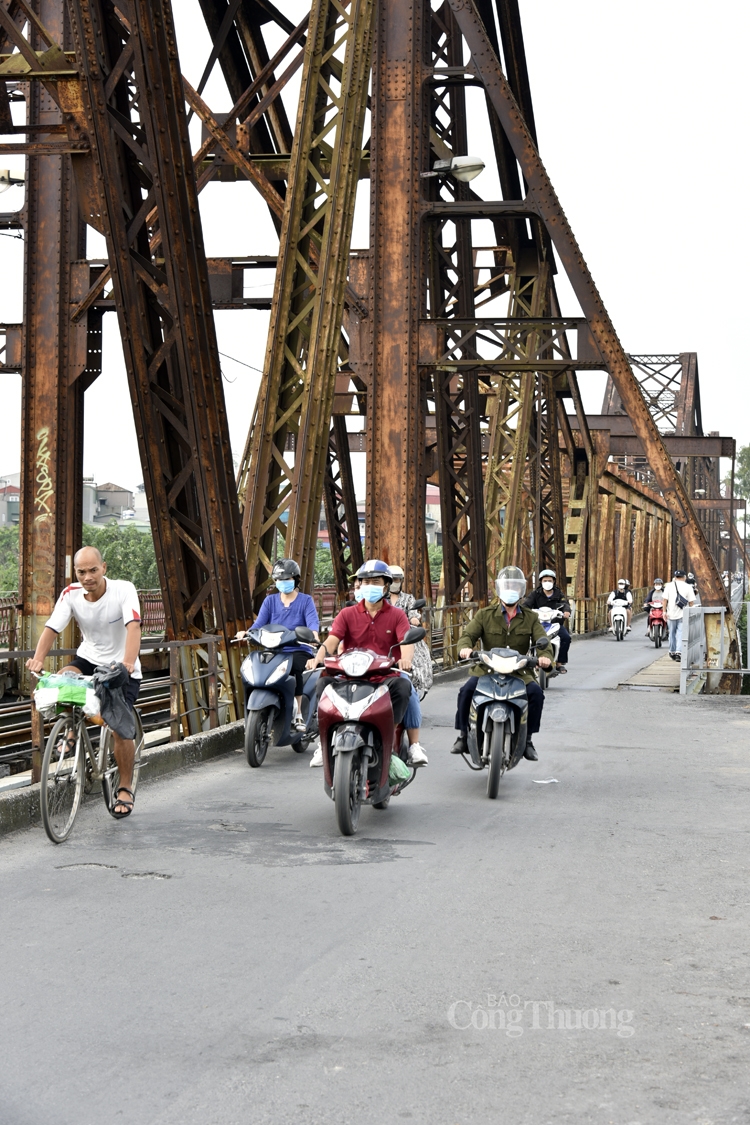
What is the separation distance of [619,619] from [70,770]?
33296 mm

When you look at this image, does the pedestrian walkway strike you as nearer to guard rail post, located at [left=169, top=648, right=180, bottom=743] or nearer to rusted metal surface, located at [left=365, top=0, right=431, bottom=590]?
rusted metal surface, located at [left=365, top=0, right=431, bottom=590]

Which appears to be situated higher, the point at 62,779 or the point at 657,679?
the point at 62,779

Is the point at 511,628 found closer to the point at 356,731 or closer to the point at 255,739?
the point at 255,739

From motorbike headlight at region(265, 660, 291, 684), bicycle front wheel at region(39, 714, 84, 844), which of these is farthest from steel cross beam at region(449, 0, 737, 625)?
bicycle front wheel at region(39, 714, 84, 844)

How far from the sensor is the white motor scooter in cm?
3969

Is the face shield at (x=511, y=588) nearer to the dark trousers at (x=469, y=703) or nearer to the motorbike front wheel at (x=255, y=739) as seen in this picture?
the dark trousers at (x=469, y=703)

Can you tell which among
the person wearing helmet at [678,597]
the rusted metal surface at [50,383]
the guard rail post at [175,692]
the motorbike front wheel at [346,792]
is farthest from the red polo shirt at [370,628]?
the person wearing helmet at [678,597]

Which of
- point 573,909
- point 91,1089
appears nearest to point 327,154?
point 573,909

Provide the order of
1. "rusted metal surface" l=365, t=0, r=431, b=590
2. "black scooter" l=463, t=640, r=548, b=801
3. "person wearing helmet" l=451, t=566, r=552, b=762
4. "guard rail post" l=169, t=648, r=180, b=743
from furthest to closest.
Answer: "rusted metal surface" l=365, t=0, r=431, b=590 < "guard rail post" l=169, t=648, r=180, b=743 < "person wearing helmet" l=451, t=566, r=552, b=762 < "black scooter" l=463, t=640, r=548, b=801

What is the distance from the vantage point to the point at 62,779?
24.6ft

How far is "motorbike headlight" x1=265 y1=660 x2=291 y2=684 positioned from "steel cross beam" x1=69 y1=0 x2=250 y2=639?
91cm

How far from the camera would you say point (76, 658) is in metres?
8.13

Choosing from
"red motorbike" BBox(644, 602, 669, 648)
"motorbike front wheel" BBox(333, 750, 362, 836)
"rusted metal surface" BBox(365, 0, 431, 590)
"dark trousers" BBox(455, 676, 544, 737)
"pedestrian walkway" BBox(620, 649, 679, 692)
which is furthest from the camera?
"red motorbike" BBox(644, 602, 669, 648)

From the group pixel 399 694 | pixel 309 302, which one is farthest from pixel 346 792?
pixel 309 302
